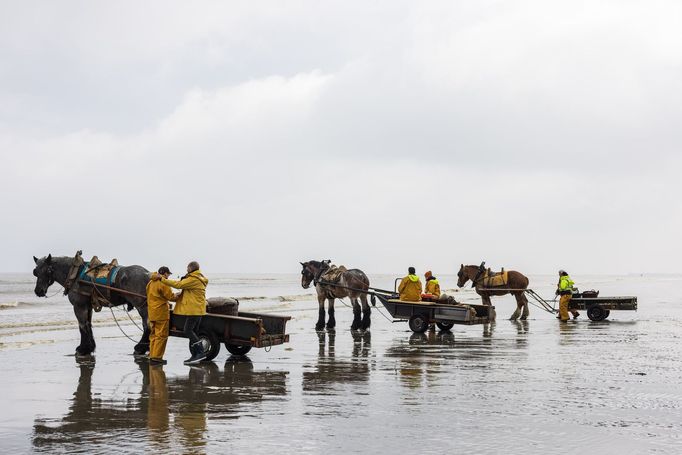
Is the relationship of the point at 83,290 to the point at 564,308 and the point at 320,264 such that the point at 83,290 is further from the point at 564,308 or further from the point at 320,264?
the point at 564,308

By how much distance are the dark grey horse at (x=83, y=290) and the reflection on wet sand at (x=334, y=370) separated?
3709mm

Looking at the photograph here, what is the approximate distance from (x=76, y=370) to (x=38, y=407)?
3.57m

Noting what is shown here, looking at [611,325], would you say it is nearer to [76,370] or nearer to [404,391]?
[404,391]

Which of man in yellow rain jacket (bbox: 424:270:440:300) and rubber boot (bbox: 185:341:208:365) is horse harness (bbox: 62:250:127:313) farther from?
man in yellow rain jacket (bbox: 424:270:440:300)

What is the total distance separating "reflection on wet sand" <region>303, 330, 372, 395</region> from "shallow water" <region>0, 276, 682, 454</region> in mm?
37

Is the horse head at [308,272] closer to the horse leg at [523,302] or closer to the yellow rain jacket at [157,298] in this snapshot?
the horse leg at [523,302]

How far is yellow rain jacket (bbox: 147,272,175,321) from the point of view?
1309 cm

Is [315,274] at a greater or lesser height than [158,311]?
greater

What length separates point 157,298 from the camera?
13.1 m

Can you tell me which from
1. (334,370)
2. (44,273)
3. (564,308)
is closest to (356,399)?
(334,370)

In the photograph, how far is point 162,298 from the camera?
13188mm

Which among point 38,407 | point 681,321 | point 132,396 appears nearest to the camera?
point 38,407

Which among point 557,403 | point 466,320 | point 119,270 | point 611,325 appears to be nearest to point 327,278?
point 466,320

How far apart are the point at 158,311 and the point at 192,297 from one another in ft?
2.09
